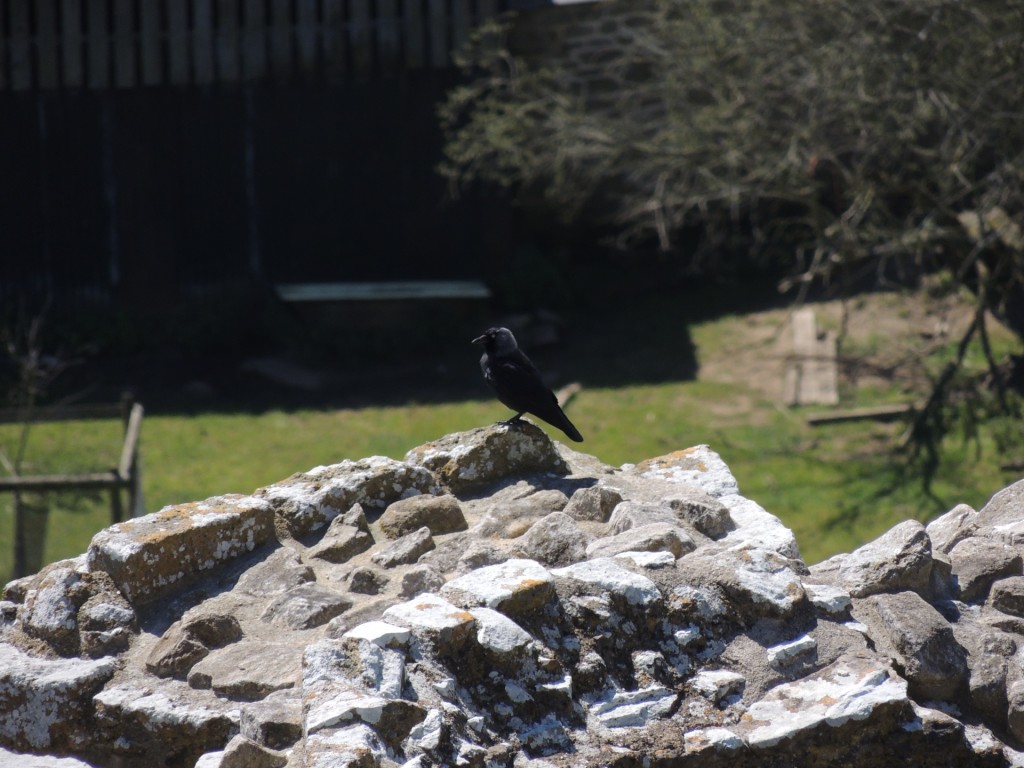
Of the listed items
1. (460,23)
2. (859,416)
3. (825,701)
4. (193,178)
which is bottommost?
(859,416)

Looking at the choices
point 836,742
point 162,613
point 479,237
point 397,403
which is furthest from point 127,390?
point 836,742

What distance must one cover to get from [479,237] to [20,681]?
10.9 metres

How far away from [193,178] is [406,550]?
1080cm

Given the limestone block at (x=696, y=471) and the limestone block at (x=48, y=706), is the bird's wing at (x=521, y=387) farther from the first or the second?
the limestone block at (x=48, y=706)

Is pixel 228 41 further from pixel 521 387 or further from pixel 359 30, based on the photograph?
pixel 521 387

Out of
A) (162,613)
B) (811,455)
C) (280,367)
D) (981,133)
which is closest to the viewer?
(162,613)

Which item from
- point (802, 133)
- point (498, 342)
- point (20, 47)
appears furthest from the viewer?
point (20, 47)

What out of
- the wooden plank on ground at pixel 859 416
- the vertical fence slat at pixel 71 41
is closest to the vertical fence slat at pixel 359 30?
the vertical fence slat at pixel 71 41

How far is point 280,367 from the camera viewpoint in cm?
1241

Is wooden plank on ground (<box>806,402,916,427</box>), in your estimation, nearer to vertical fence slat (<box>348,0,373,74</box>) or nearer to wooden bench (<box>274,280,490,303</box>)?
wooden bench (<box>274,280,490,303</box>)

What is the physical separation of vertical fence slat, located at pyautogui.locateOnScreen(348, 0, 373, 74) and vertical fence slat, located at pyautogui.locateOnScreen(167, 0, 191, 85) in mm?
1718

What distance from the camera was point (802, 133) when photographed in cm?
925

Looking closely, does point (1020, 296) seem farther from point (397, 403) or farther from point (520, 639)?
point (520, 639)

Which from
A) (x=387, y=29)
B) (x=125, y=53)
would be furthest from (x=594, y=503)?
(x=125, y=53)
